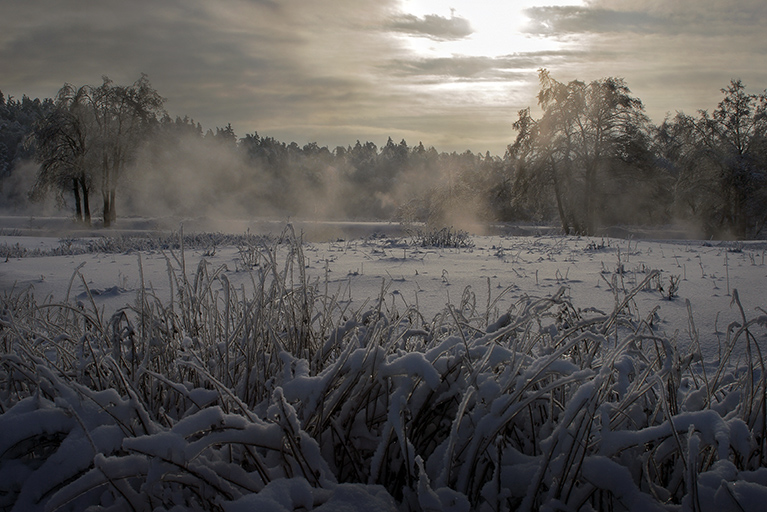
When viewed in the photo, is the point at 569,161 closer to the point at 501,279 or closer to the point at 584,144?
the point at 584,144

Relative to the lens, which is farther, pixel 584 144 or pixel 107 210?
pixel 107 210

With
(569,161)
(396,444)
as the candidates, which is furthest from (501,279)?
(569,161)

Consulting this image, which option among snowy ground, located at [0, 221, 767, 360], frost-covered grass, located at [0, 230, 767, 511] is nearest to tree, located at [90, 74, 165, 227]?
snowy ground, located at [0, 221, 767, 360]

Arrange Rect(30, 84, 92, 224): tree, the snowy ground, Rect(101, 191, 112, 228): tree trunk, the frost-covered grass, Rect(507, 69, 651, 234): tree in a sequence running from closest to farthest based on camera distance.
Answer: the frost-covered grass < the snowy ground < Rect(507, 69, 651, 234): tree < Rect(30, 84, 92, 224): tree < Rect(101, 191, 112, 228): tree trunk

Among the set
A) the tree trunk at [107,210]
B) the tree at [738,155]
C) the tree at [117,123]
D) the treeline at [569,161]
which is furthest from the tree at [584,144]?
the tree trunk at [107,210]

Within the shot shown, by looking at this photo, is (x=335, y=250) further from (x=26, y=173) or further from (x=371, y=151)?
(x=371, y=151)

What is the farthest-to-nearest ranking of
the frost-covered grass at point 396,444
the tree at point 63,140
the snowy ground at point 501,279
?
the tree at point 63,140 < the snowy ground at point 501,279 < the frost-covered grass at point 396,444

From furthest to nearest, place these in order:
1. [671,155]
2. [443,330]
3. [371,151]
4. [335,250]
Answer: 1. [371,151]
2. [671,155]
3. [335,250]
4. [443,330]

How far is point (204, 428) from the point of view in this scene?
0.99 m

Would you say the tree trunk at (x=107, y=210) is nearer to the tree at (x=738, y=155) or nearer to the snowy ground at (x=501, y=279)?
the snowy ground at (x=501, y=279)

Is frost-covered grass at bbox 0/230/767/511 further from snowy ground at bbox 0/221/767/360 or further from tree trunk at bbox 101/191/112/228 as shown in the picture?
tree trunk at bbox 101/191/112/228

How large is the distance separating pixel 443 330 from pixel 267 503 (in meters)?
1.42

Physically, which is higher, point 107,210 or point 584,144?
point 584,144

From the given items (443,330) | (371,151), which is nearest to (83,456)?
(443,330)
